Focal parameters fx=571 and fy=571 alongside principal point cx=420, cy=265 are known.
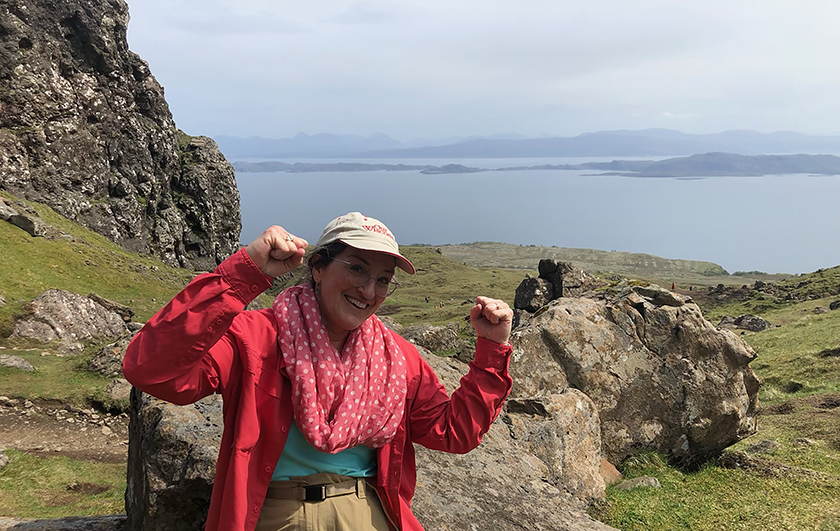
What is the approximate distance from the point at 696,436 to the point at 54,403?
1857 cm

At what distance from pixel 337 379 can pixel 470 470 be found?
4211 millimetres

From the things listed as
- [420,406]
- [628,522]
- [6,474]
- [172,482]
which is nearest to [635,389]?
[628,522]

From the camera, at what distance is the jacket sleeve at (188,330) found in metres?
3.88

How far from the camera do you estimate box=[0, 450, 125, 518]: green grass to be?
1054 centimetres

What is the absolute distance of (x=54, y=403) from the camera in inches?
711

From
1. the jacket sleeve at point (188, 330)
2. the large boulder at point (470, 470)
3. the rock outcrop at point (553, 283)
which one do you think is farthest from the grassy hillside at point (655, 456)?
the rock outcrop at point (553, 283)

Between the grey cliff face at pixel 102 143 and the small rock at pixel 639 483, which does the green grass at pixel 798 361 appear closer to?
the small rock at pixel 639 483

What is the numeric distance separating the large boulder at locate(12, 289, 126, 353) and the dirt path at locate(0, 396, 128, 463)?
7.13 m

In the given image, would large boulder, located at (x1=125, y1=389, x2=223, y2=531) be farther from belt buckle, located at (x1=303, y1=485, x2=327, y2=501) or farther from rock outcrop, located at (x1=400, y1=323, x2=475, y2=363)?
rock outcrop, located at (x1=400, y1=323, x2=475, y2=363)

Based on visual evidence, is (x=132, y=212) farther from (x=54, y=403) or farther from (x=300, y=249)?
(x=300, y=249)

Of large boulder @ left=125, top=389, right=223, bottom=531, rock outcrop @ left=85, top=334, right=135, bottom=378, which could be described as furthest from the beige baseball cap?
rock outcrop @ left=85, top=334, right=135, bottom=378

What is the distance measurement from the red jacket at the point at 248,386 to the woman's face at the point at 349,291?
0.54 meters

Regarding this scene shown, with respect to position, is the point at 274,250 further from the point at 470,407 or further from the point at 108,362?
the point at 108,362

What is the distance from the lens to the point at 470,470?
8195 millimetres
